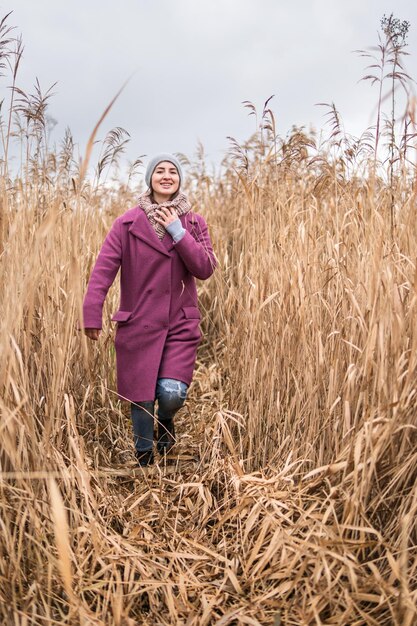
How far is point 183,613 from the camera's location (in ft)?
5.63

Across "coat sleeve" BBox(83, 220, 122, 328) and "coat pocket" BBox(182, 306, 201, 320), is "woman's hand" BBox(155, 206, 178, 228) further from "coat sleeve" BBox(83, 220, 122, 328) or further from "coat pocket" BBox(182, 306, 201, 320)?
"coat pocket" BBox(182, 306, 201, 320)

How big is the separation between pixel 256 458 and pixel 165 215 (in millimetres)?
1057

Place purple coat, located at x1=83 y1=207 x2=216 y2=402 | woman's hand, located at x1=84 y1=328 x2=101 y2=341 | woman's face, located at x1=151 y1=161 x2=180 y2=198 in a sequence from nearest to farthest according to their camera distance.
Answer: woman's hand, located at x1=84 y1=328 x2=101 y2=341
purple coat, located at x1=83 y1=207 x2=216 y2=402
woman's face, located at x1=151 y1=161 x2=180 y2=198

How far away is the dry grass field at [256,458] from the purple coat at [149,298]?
180 mm

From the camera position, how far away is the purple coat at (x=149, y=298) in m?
2.63

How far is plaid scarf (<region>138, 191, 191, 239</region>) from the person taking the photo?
2.71m

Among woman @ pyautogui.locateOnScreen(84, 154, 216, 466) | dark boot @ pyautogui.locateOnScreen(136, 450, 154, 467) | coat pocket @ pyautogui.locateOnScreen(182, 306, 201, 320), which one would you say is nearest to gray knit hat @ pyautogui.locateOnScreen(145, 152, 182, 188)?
woman @ pyautogui.locateOnScreen(84, 154, 216, 466)

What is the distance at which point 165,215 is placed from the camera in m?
2.68

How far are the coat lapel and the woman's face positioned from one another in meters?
0.14

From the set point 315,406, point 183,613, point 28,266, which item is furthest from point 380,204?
point 183,613

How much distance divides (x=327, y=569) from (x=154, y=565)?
0.54 meters

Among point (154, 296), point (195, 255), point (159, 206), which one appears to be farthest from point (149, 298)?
point (159, 206)

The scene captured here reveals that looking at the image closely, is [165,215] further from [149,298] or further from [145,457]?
[145,457]

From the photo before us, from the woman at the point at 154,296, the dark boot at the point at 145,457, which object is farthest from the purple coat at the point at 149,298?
the dark boot at the point at 145,457
